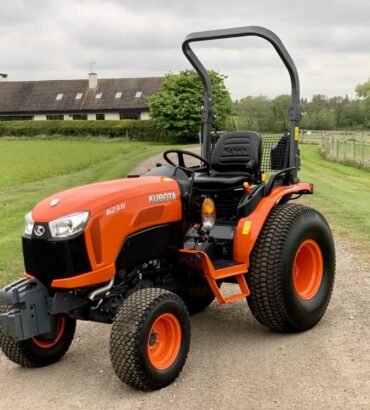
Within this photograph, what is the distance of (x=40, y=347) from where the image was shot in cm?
425

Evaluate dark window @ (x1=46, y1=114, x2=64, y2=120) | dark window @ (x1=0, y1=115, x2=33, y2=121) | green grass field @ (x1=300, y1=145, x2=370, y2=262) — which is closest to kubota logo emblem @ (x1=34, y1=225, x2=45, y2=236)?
green grass field @ (x1=300, y1=145, x2=370, y2=262)

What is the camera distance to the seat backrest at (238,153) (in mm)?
5070

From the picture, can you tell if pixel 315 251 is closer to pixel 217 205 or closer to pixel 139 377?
pixel 217 205

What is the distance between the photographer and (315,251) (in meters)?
5.17

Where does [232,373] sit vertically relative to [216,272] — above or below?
below

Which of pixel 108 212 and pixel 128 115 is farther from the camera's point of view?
pixel 128 115

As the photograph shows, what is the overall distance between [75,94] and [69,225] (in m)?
60.6

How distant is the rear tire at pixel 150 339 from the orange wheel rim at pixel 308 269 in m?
1.44

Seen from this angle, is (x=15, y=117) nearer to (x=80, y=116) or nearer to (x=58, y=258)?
(x=80, y=116)

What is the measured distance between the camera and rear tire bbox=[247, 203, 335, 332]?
4555 millimetres

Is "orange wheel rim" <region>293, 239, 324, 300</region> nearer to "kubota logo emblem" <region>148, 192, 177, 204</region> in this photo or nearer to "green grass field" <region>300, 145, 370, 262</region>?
"kubota logo emblem" <region>148, 192, 177, 204</region>

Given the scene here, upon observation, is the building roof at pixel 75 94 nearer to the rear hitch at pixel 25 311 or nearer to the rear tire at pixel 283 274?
the rear tire at pixel 283 274

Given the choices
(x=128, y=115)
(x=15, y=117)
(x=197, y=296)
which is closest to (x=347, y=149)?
(x=197, y=296)

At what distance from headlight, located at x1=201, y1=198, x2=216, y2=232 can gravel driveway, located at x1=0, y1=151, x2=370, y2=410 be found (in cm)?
94
